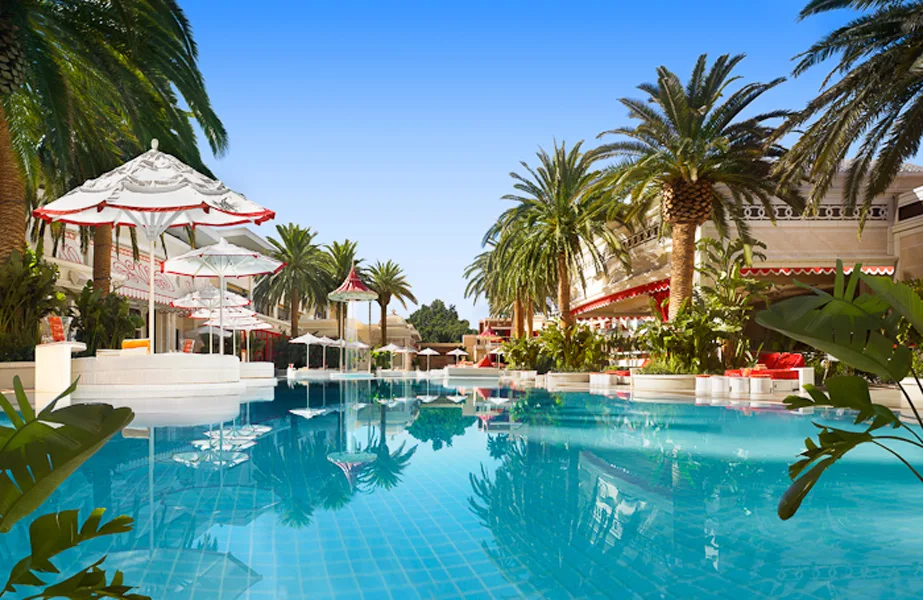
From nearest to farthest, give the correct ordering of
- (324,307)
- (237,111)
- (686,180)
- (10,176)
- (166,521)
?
(166,521) → (10,176) → (237,111) → (686,180) → (324,307)

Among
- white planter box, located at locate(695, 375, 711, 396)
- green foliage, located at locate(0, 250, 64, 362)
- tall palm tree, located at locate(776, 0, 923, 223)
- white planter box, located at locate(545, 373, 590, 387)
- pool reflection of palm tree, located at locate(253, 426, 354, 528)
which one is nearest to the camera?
pool reflection of palm tree, located at locate(253, 426, 354, 528)

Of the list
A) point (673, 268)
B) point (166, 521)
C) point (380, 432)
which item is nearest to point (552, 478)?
point (166, 521)

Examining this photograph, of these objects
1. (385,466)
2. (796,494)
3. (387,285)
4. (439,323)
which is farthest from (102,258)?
(439,323)

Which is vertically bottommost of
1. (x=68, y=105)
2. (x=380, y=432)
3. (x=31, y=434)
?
(x=380, y=432)

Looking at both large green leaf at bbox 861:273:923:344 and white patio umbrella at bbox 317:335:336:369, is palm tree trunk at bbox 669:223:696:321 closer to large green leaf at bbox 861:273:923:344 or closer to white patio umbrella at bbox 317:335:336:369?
large green leaf at bbox 861:273:923:344

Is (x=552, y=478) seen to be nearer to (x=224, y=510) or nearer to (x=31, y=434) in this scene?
(x=224, y=510)

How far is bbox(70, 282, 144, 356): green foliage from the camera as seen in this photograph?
52.1 feet

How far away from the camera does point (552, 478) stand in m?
6.37

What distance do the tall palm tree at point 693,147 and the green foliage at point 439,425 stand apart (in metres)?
9.08

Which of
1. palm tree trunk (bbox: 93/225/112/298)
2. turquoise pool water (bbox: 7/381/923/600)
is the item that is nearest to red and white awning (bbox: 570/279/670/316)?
turquoise pool water (bbox: 7/381/923/600)

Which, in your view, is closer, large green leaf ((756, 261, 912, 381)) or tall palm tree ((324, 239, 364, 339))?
large green leaf ((756, 261, 912, 381))

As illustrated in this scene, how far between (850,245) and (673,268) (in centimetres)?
876

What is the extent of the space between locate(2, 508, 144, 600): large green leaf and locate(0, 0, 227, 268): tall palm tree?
1053cm

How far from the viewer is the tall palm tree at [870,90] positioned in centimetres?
1157
